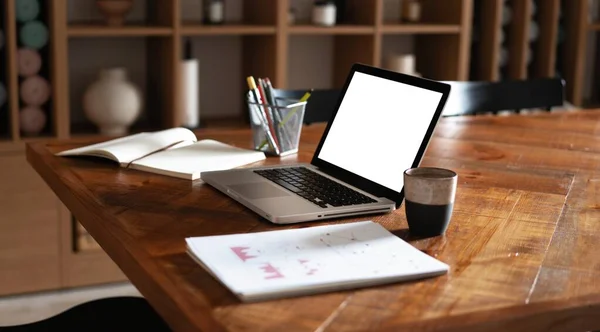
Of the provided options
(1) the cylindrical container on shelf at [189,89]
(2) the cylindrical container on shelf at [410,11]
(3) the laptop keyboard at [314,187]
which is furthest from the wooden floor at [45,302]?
(2) the cylindrical container on shelf at [410,11]

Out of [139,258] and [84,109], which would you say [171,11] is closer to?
[84,109]

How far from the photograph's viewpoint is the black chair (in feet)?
5.38

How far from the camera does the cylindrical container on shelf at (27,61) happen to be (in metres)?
3.11

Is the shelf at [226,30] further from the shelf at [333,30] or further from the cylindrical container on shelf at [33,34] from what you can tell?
the cylindrical container on shelf at [33,34]

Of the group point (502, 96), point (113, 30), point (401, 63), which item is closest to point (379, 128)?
point (502, 96)

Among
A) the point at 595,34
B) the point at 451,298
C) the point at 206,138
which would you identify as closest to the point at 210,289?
the point at 451,298

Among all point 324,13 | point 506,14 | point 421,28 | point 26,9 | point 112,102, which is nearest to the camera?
point 26,9

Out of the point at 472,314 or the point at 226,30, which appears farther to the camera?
the point at 226,30

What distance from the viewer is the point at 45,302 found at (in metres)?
3.17

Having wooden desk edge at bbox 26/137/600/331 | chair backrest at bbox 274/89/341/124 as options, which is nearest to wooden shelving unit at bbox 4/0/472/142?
chair backrest at bbox 274/89/341/124

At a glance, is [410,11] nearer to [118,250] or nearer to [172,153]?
[172,153]

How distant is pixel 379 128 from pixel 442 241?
0.35m

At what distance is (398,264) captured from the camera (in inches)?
47.5

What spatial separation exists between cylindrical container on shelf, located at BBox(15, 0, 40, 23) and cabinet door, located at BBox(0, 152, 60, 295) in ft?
1.53
